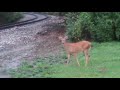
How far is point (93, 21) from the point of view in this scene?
8.40 m

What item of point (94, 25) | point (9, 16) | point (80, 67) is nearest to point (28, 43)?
point (9, 16)

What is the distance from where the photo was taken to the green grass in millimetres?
7238

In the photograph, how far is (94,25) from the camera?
330 inches

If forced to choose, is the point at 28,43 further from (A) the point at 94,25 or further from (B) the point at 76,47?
(A) the point at 94,25

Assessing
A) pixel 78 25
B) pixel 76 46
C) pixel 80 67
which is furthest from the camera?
pixel 78 25

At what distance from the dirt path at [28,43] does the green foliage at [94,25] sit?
27 centimetres

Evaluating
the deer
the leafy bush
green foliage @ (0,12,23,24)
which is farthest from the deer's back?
green foliage @ (0,12,23,24)

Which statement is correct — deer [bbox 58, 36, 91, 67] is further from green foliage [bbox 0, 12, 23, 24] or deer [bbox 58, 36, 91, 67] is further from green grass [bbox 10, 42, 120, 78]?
green foliage [bbox 0, 12, 23, 24]

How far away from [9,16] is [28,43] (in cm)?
64

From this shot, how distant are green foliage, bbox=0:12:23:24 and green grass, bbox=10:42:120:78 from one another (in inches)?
38.7

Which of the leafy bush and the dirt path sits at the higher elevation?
the leafy bush

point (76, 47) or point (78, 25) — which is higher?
point (78, 25)

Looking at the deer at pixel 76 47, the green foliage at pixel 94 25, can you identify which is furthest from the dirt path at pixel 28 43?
the green foliage at pixel 94 25
